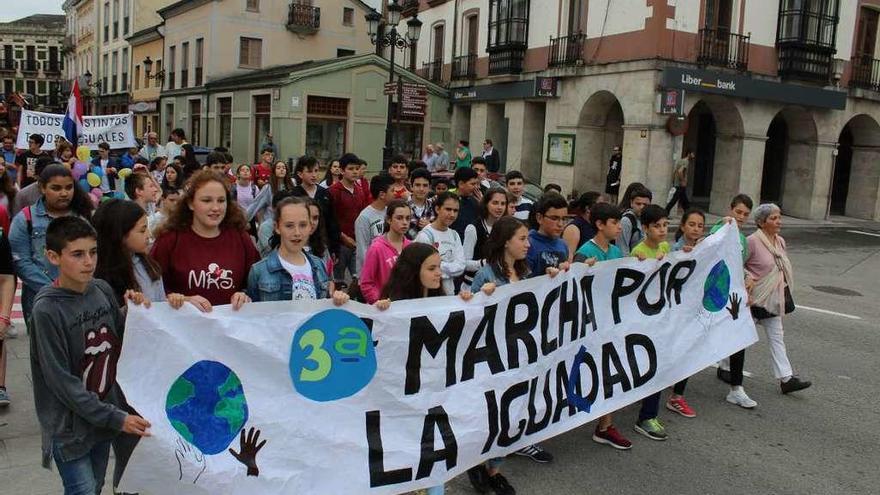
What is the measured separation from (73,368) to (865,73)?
27330mm

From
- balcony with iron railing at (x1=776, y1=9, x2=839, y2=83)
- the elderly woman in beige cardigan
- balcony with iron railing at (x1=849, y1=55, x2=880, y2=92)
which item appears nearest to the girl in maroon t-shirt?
the elderly woman in beige cardigan

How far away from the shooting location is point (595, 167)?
23812 millimetres

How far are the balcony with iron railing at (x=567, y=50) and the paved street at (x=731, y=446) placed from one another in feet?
54.8

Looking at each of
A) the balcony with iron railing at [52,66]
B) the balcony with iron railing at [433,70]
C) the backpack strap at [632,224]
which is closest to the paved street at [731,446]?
the backpack strap at [632,224]

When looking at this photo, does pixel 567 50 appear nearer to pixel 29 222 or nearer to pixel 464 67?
pixel 464 67

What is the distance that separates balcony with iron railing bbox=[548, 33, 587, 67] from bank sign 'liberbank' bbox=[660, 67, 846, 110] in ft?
12.3

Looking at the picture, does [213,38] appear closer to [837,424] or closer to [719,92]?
[719,92]

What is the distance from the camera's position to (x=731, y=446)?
17.1 feet

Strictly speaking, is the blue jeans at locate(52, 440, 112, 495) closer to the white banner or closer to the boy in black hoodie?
the boy in black hoodie

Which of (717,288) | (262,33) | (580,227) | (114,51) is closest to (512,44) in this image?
(262,33)

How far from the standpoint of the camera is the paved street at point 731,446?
4.53 metres

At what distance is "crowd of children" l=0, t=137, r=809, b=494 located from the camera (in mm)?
3039

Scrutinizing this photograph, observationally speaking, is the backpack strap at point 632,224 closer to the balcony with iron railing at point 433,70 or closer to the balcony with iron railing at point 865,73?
the balcony with iron railing at point 865,73

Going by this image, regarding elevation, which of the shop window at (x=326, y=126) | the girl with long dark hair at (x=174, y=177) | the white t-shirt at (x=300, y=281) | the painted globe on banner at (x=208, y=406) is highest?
the shop window at (x=326, y=126)
